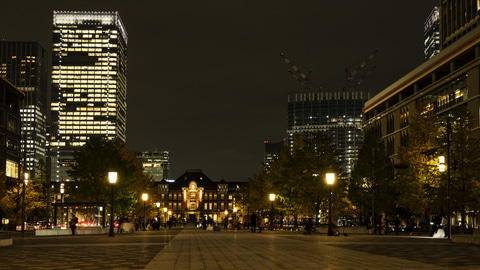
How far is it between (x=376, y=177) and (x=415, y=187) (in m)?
14.0

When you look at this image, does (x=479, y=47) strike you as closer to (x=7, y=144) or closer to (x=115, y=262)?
(x=115, y=262)

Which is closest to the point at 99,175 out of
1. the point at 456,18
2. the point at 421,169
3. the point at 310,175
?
the point at 310,175

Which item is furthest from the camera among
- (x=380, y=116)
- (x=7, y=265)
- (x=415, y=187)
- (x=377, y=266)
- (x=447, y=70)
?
(x=380, y=116)

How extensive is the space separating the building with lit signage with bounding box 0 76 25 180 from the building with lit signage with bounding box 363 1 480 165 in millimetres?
61831

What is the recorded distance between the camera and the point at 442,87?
3238 inches

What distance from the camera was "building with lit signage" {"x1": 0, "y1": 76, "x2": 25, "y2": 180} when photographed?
10088 cm

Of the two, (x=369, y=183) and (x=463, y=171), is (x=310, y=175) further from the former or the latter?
(x=463, y=171)

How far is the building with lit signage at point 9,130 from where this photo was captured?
331 feet

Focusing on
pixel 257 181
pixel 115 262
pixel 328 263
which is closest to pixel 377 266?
pixel 328 263

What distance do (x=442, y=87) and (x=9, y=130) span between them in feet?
235

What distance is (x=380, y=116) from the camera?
110m

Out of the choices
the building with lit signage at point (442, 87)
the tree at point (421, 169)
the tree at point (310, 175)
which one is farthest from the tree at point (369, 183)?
the tree at point (421, 169)

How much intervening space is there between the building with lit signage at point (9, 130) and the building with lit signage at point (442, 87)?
203ft

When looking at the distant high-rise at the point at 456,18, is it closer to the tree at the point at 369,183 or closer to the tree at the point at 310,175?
the tree at the point at 369,183
